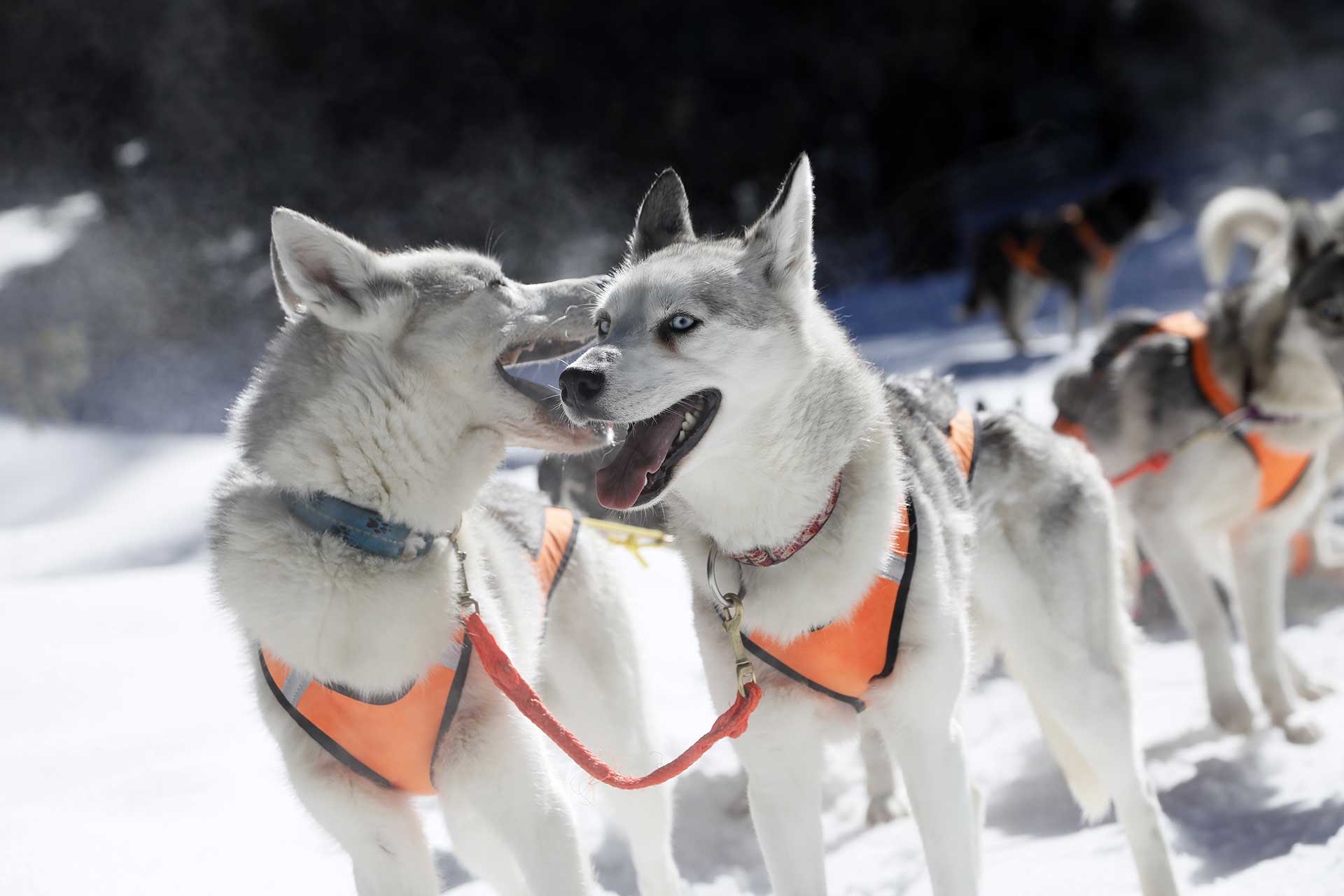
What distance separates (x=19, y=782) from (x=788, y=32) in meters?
12.2

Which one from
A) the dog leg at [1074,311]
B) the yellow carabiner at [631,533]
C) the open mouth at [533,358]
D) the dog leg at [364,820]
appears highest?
the dog leg at [1074,311]

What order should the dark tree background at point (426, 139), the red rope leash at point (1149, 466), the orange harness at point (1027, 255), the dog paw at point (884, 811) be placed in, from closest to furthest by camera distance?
the dog paw at point (884, 811) → the red rope leash at point (1149, 466) → the orange harness at point (1027, 255) → the dark tree background at point (426, 139)

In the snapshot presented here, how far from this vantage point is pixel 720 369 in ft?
5.56

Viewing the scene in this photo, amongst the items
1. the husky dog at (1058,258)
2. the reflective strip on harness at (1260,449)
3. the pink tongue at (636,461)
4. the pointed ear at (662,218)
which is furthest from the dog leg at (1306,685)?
the husky dog at (1058,258)

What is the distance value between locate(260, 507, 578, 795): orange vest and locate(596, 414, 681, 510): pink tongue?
0.40m

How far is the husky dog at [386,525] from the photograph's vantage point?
1.70 metres

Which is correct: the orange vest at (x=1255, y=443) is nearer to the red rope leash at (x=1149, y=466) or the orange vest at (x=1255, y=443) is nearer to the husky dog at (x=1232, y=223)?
the red rope leash at (x=1149, y=466)

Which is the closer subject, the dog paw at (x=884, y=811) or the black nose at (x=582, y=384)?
the black nose at (x=582, y=384)

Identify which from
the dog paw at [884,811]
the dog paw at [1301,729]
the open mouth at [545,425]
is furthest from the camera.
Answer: the dog paw at [1301,729]

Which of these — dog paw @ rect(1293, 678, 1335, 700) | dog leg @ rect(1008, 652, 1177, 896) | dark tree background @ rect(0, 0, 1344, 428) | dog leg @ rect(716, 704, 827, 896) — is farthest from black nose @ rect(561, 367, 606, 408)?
dark tree background @ rect(0, 0, 1344, 428)

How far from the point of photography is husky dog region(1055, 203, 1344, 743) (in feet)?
10.4

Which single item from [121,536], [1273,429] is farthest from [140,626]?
[1273,429]

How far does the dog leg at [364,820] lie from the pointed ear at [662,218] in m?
1.10

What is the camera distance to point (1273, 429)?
318 cm
